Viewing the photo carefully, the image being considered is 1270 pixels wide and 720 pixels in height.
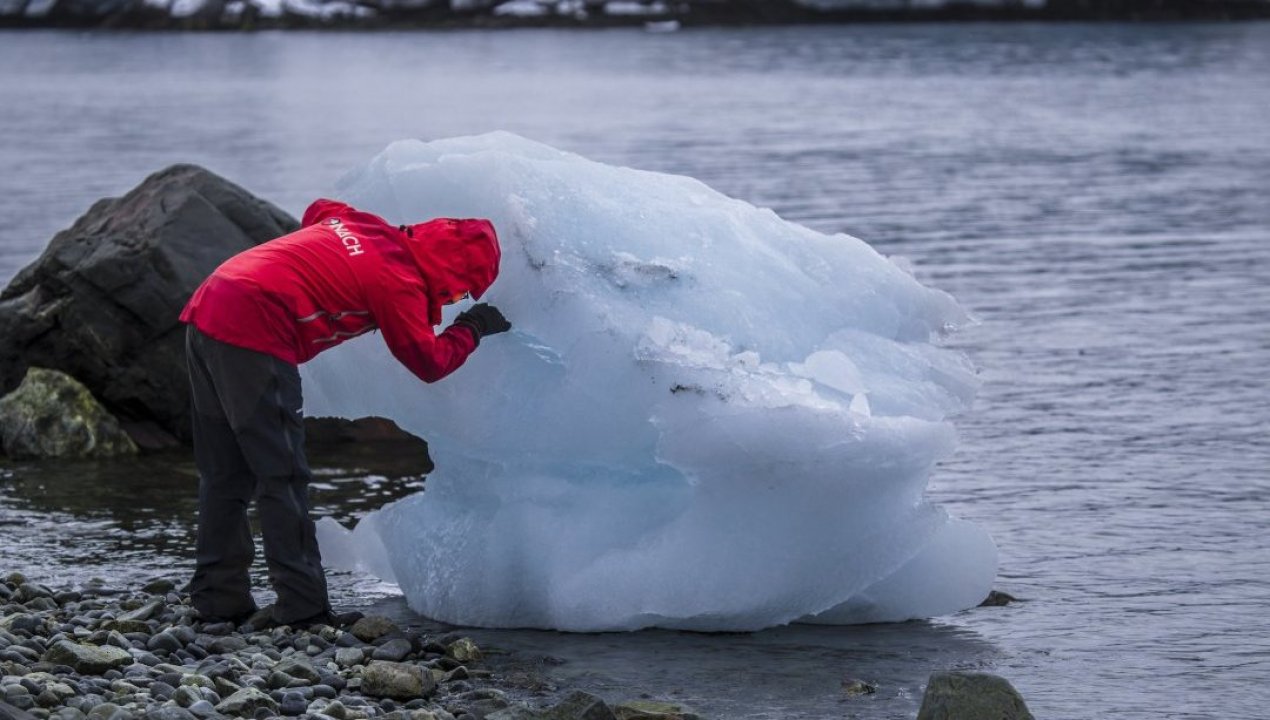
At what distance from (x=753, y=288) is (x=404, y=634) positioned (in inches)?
79.4

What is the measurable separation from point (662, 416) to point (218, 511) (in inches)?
71.2

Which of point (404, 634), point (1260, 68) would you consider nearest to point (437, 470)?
point (404, 634)

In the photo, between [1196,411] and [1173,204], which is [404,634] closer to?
[1196,411]

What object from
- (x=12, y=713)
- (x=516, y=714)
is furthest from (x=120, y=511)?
(x=12, y=713)

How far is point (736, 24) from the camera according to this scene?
302 feet

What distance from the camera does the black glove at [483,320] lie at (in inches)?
303

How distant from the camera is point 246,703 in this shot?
658cm

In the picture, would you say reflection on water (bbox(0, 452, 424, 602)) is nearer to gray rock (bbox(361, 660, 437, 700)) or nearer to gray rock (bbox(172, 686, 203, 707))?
gray rock (bbox(361, 660, 437, 700))

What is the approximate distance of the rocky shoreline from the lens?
6.51 m

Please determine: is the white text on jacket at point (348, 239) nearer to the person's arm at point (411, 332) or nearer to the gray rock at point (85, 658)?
the person's arm at point (411, 332)

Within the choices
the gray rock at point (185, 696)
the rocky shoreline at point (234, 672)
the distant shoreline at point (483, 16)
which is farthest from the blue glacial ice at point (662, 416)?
the distant shoreline at point (483, 16)

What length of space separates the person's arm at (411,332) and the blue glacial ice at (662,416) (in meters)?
0.58

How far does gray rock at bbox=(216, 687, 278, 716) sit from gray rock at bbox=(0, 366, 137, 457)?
534cm

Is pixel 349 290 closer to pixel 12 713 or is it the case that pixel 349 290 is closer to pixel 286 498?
pixel 286 498
